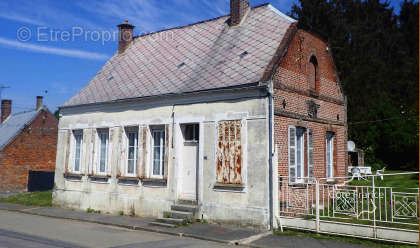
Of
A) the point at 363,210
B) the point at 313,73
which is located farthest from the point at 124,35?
the point at 363,210

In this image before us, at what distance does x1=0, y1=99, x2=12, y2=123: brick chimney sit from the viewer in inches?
1308

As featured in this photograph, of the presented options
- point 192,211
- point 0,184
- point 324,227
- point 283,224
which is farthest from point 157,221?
point 0,184

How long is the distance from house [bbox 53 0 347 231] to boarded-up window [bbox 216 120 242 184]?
0.10ft

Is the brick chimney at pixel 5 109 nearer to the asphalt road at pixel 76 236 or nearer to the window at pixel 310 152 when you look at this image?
the asphalt road at pixel 76 236

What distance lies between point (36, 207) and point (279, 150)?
11560 millimetres

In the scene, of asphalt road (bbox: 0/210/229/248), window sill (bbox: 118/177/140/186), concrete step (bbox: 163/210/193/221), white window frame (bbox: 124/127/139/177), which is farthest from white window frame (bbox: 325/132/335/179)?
white window frame (bbox: 124/127/139/177)

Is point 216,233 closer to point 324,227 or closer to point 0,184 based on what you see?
point 324,227

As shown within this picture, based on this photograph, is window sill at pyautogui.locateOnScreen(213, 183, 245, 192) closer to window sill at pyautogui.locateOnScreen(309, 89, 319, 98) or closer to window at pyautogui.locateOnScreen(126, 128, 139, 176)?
window at pyautogui.locateOnScreen(126, 128, 139, 176)

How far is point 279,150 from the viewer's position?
1192cm

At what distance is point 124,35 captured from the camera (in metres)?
20.0

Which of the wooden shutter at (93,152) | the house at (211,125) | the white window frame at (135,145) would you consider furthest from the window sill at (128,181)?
the wooden shutter at (93,152)

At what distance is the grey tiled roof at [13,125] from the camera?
25.9 meters

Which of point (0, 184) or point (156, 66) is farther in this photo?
point (0, 184)

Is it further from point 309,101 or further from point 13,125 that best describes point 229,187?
point 13,125
